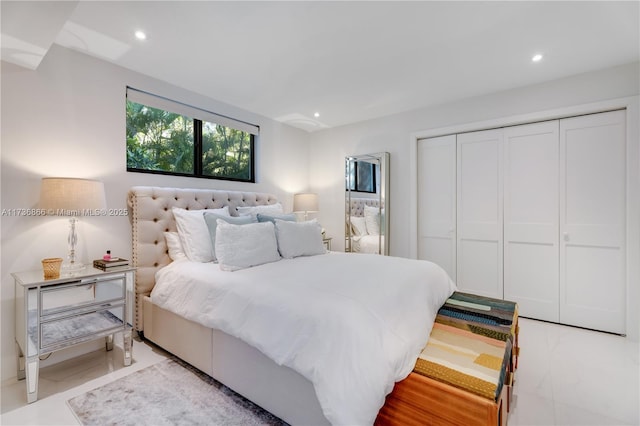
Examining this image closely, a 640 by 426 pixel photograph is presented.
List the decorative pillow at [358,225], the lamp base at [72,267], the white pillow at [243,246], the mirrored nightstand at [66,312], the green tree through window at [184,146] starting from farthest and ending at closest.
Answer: the decorative pillow at [358,225] < the green tree through window at [184,146] < the white pillow at [243,246] < the lamp base at [72,267] < the mirrored nightstand at [66,312]

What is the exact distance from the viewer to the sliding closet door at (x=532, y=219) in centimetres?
303

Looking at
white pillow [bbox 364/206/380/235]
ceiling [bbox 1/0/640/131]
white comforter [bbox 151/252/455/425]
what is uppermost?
ceiling [bbox 1/0/640/131]

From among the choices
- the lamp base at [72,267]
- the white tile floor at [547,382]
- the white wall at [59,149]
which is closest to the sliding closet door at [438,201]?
the white tile floor at [547,382]

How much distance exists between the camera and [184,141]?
3.21 m

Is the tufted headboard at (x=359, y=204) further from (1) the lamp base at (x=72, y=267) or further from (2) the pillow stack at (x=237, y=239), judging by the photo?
(1) the lamp base at (x=72, y=267)

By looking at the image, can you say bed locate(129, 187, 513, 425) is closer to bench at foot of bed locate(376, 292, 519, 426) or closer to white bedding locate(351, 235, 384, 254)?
bench at foot of bed locate(376, 292, 519, 426)

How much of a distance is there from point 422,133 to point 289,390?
322cm

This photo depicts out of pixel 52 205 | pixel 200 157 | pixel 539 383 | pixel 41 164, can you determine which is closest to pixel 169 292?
pixel 52 205

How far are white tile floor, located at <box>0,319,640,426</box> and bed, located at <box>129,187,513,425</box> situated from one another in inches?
12.9

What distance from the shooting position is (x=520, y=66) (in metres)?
2.65

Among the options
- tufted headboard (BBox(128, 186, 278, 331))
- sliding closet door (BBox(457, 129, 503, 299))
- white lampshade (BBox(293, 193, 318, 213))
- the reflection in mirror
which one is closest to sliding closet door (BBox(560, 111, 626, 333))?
sliding closet door (BBox(457, 129, 503, 299))

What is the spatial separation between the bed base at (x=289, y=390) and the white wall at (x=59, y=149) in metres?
1.01

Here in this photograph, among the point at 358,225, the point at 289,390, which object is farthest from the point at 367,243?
the point at 289,390

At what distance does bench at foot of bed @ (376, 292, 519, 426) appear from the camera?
4.11ft
